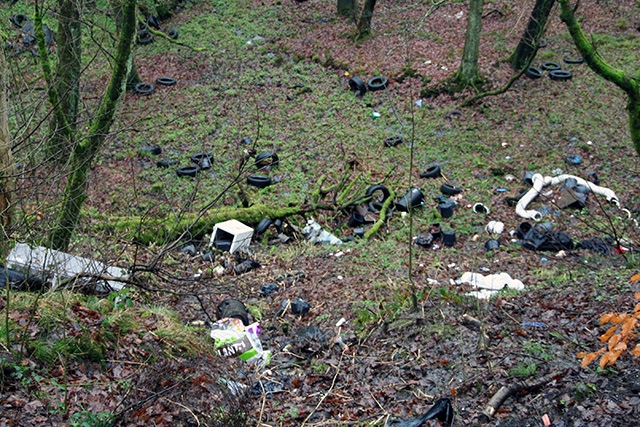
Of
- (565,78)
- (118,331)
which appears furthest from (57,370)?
(565,78)

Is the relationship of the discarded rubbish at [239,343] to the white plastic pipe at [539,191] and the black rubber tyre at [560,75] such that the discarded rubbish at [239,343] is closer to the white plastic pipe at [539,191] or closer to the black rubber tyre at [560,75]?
the white plastic pipe at [539,191]

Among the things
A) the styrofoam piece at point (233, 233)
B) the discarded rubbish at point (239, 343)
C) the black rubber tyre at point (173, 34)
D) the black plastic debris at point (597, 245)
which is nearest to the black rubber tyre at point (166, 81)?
the black rubber tyre at point (173, 34)

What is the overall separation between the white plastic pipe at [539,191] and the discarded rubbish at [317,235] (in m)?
2.89

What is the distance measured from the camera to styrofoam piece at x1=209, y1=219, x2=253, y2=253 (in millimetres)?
8525

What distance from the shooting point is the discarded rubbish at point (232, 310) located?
624 cm

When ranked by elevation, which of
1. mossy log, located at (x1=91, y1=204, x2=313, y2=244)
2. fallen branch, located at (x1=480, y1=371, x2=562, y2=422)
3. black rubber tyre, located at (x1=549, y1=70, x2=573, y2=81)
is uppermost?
fallen branch, located at (x1=480, y1=371, x2=562, y2=422)

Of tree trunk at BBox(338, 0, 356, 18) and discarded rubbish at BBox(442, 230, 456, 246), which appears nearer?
discarded rubbish at BBox(442, 230, 456, 246)

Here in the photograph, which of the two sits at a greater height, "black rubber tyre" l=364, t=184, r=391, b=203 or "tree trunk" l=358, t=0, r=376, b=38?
"tree trunk" l=358, t=0, r=376, b=38

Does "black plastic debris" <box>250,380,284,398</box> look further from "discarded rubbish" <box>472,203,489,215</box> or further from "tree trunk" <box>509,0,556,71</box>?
"tree trunk" <box>509,0,556,71</box>

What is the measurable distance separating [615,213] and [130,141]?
9.22 metres

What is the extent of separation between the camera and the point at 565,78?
1323 centimetres

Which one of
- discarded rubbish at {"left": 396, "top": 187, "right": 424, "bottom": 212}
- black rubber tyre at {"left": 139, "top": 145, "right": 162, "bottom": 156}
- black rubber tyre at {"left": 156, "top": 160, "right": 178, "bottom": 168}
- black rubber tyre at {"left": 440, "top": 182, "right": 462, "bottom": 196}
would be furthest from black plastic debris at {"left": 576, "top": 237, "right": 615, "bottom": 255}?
black rubber tyre at {"left": 139, "top": 145, "right": 162, "bottom": 156}

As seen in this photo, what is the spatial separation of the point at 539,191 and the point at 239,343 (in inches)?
224

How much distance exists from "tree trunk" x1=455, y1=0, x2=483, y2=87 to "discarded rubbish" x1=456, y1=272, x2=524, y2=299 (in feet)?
23.2
